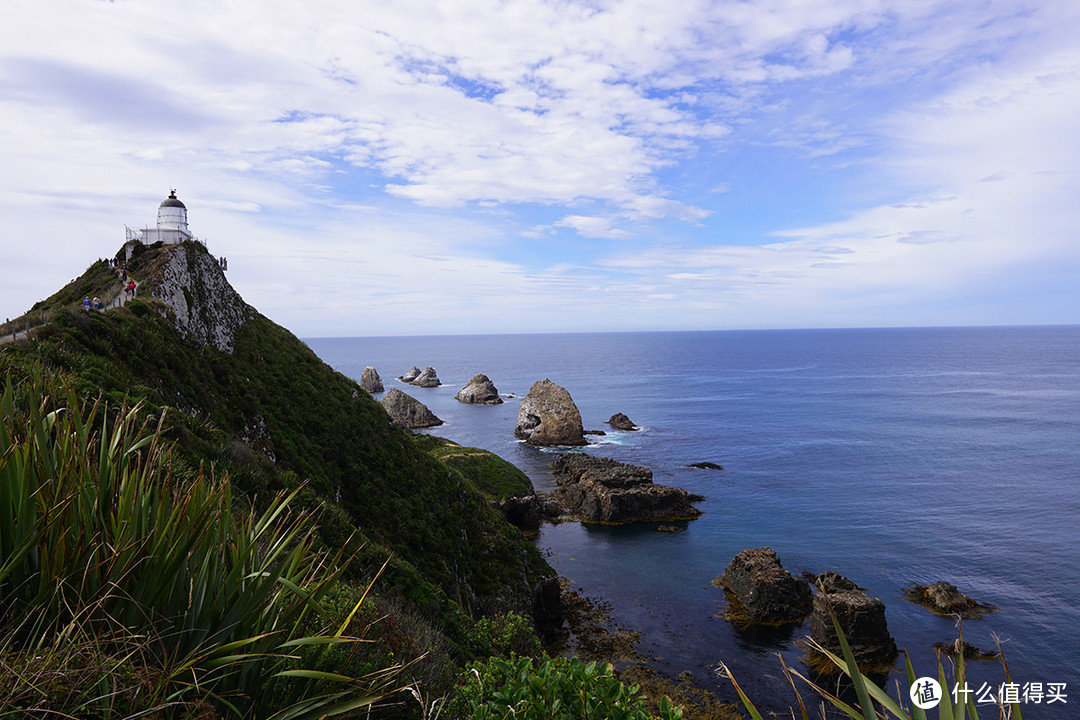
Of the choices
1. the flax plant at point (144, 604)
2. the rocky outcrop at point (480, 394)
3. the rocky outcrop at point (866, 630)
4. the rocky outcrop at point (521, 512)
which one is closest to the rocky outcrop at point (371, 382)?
the rocky outcrop at point (480, 394)

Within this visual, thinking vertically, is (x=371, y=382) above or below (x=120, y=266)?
below

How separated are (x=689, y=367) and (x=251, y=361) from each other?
177607mm

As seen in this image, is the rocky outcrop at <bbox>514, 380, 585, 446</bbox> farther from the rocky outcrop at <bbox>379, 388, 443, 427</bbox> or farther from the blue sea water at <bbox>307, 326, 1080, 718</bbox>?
the rocky outcrop at <bbox>379, 388, 443, 427</bbox>

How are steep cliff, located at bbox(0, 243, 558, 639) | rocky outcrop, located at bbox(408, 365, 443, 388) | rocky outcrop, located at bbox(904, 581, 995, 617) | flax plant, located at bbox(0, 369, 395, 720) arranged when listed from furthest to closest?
rocky outcrop, located at bbox(408, 365, 443, 388)
rocky outcrop, located at bbox(904, 581, 995, 617)
steep cliff, located at bbox(0, 243, 558, 639)
flax plant, located at bbox(0, 369, 395, 720)

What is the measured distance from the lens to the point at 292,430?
25812 mm

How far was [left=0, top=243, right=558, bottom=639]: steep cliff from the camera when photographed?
A: 16.9 meters

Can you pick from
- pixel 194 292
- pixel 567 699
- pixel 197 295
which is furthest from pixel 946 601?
pixel 194 292

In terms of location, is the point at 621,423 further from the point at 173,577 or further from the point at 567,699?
the point at 173,577

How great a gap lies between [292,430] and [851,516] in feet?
157

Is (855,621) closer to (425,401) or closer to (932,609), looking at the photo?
(932,609)

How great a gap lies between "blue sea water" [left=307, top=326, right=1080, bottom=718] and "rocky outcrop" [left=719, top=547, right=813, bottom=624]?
Result: 114 cm

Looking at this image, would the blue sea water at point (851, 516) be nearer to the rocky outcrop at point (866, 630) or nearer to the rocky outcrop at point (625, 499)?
the rocky outcrop at point (866, 630)

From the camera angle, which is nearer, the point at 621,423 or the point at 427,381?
the point at 621,423

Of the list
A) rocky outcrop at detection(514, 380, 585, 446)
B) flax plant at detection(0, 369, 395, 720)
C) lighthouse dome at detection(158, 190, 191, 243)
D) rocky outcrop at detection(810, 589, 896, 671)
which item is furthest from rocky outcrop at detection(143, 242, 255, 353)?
rocky outcrop at detection(514, 380, 585, 446)
